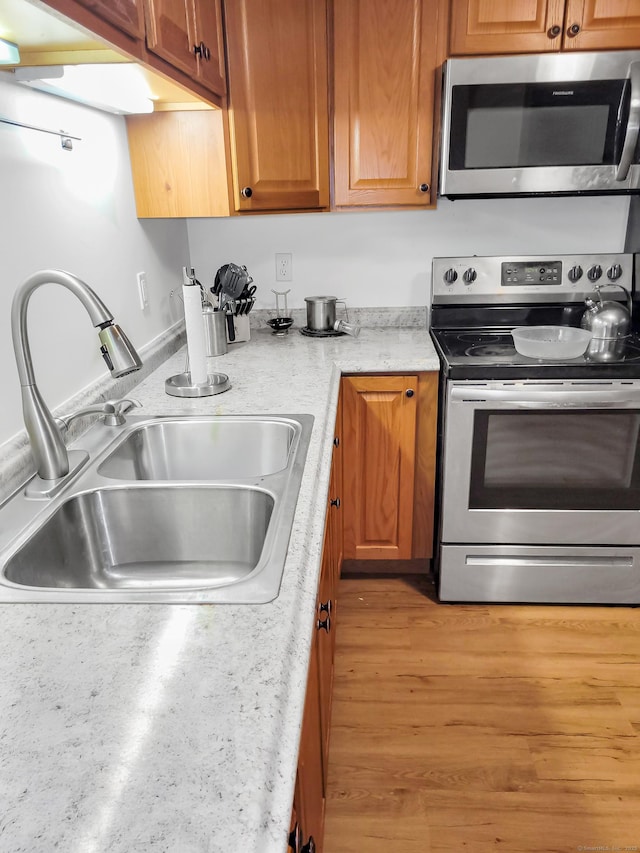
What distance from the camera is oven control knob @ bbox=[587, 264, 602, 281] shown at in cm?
238

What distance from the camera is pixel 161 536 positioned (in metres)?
1.27

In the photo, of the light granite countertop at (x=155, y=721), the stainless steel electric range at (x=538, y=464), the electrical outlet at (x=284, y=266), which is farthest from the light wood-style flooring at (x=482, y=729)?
the electrical outlet at (x=284, y=266)

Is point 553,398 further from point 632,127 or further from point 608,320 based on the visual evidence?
point 632,127

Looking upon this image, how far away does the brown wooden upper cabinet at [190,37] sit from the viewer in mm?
1269

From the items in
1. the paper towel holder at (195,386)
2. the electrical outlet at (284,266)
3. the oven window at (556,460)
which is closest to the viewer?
the paper towel holder at (195,386)

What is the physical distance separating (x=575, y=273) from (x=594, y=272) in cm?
7

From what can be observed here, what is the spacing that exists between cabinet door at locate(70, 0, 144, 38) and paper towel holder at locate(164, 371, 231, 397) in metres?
0.87

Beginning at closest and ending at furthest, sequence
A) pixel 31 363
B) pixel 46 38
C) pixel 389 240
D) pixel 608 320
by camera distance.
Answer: pixel 46 38, pixel 31 363, pixel 608 320, pixel 389 240

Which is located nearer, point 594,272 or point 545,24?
point 545,24

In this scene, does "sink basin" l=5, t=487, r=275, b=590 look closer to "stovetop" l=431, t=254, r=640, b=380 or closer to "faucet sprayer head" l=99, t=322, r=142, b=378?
"faucet sprayer head" l=99, t=322, r=142, b=378

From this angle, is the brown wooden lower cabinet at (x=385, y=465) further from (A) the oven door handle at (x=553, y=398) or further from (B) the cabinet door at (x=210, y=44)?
(B) the cabinet door at (x=210, y=44)

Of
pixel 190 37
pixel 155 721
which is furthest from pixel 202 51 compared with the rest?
pixel 155 721

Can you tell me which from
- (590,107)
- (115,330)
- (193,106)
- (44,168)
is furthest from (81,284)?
(590,107)

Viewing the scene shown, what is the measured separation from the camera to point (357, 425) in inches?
85.6
